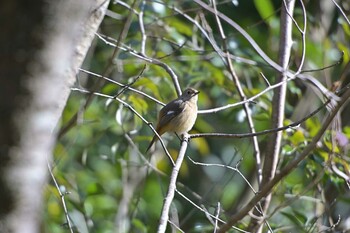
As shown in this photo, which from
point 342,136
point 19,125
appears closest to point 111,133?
point 342,136

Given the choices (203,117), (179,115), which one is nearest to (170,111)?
(179,115)

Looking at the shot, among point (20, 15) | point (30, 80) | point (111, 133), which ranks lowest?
A: point (111, 133)

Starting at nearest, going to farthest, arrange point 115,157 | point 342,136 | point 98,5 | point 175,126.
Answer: point 98,5 → point 342,136 → point 115,157 → point 175,126

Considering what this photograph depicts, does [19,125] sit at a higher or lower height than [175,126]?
higher

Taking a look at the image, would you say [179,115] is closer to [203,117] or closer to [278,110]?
[278,110]

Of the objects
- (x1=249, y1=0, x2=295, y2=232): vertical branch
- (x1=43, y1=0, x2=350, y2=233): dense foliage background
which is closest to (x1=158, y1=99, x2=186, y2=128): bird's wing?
(x1=43, y1=0, x2=350, y2=233): dense foliage background

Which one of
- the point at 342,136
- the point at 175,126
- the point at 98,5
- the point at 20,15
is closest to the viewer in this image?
the point at 20,15

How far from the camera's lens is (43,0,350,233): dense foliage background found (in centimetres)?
496

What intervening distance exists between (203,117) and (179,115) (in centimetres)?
286

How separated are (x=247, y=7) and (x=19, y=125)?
747 cm

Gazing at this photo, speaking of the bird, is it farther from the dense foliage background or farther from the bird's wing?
the dense foliage background

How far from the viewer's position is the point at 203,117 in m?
9.01

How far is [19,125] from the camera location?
1.41 m

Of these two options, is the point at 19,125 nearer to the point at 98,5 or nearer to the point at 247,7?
the point at 98,5
